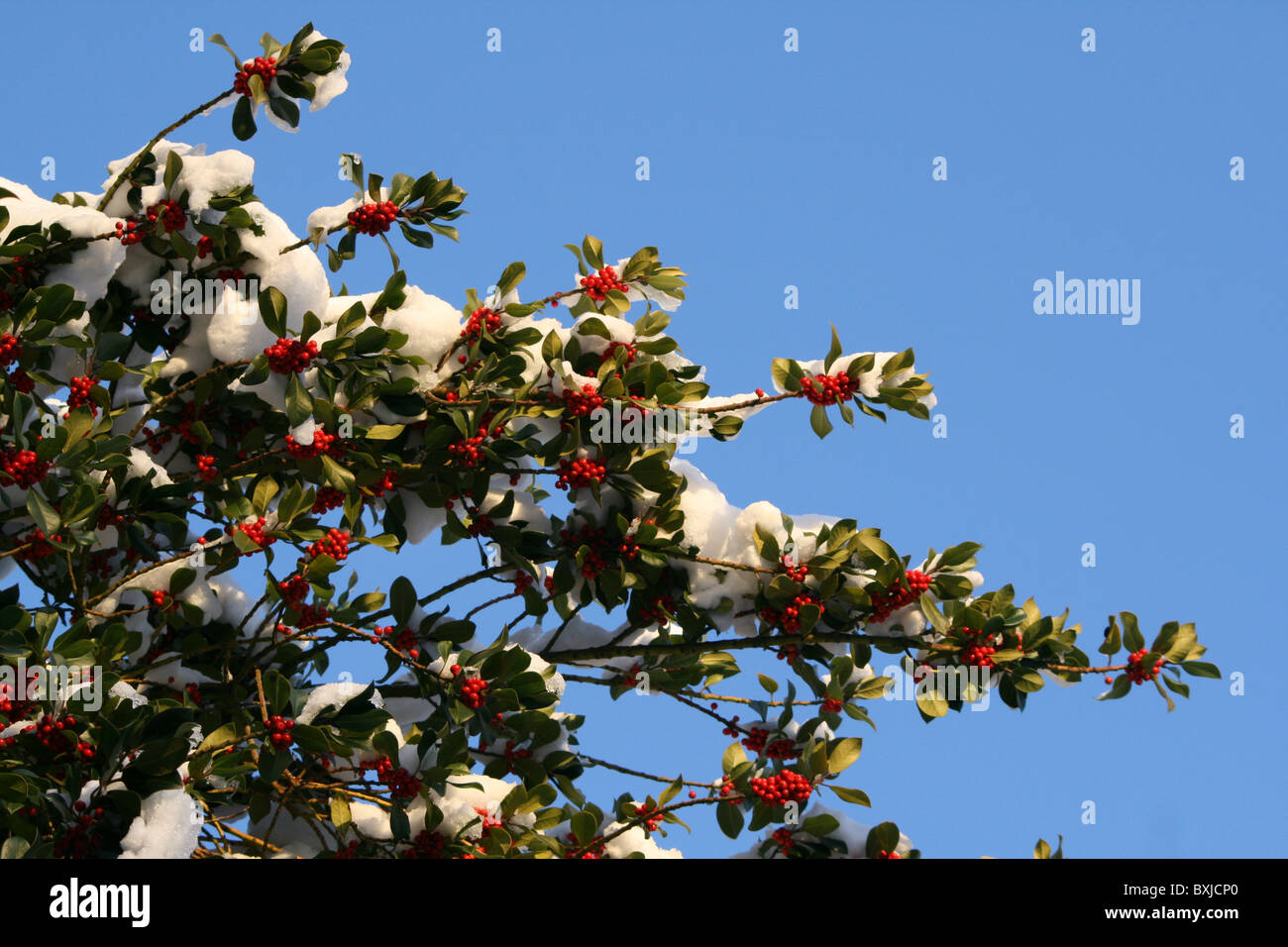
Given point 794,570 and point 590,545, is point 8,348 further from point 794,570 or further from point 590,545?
point 794,570

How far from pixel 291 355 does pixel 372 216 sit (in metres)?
0.75

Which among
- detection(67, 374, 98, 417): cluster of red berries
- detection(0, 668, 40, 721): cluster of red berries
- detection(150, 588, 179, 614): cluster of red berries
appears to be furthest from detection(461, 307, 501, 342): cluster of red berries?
detection(0, 668, 40, 721): cluster of red berries

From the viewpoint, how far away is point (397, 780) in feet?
14.6

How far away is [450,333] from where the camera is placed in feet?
16.9

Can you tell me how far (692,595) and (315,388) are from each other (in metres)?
1.55

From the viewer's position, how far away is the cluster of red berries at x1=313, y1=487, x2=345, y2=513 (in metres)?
4.70

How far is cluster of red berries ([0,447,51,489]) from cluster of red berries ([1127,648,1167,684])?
3787 mm

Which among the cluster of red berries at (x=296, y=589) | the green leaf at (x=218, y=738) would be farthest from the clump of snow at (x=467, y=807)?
the cluster of red berries at (x=296, y=589)

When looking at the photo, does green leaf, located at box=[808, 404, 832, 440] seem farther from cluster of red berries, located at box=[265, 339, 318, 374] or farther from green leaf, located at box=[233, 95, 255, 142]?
green leaf, located at box=[233, 95, 255, 142]

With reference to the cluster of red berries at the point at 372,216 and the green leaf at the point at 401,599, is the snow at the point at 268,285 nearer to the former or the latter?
the cluster of red berries at the point at 372,216

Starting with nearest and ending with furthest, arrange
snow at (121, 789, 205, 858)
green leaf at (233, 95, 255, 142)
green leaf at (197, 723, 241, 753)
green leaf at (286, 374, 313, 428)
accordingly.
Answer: snow at (121, 789, 205, 858), green leaf at (197, 723, 241, 753), green leaf at (286, 374, 313, 428), green leaf at (233, 95, 255, 142)

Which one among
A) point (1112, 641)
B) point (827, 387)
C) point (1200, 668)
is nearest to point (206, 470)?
point (827, 387)
